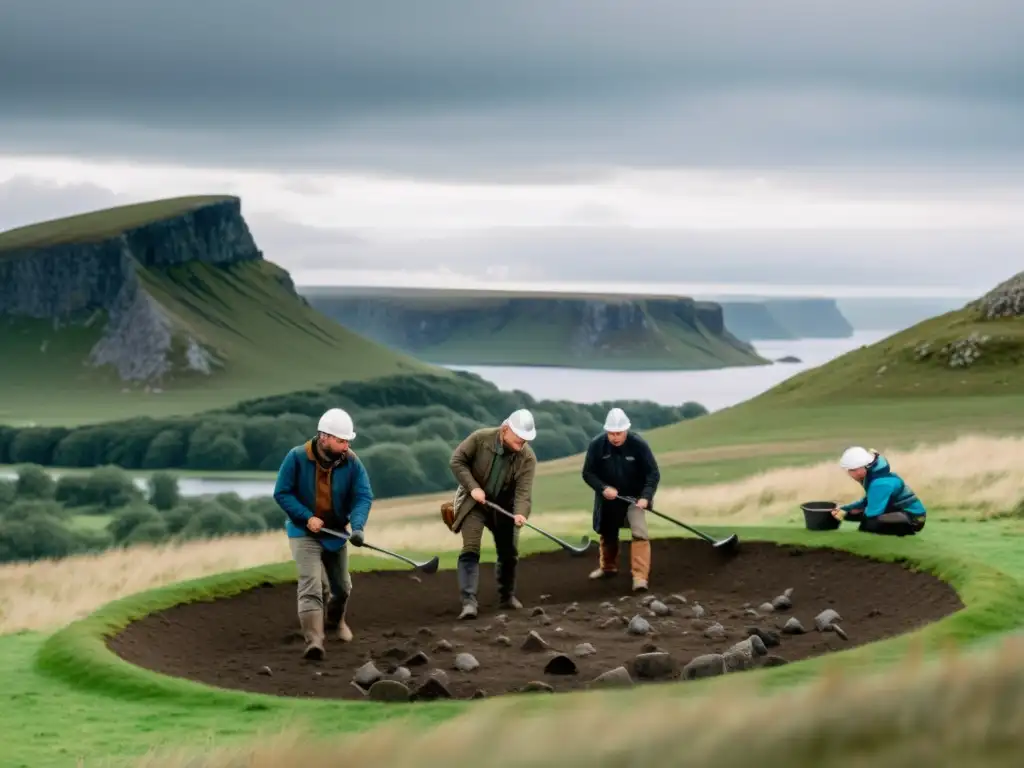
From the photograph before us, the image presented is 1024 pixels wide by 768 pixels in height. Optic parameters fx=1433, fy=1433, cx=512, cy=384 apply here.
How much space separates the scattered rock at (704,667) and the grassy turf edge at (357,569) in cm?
100

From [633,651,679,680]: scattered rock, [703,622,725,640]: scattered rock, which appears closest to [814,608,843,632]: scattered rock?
→ [703,622,725,640]: scattered rock

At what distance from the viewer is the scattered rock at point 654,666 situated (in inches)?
554

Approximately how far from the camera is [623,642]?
16.3m

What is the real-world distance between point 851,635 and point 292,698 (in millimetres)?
6592

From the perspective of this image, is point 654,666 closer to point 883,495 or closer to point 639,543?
point 639,543

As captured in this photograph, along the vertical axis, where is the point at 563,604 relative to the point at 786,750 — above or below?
below

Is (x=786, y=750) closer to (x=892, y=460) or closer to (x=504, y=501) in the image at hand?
(x=504, y=501)

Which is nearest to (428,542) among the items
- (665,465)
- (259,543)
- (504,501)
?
(259,543)

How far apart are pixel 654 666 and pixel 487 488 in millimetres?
5101

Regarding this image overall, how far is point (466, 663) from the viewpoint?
14.9m

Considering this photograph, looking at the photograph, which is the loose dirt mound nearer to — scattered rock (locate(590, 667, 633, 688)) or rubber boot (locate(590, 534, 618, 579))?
Result: scattered rock (locate(590, 667, 633, 688))

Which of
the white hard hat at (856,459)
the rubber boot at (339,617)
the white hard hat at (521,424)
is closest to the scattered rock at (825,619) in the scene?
the white hard hat at (856,459)

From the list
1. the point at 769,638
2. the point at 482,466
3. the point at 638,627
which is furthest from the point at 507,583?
the point at 769,638

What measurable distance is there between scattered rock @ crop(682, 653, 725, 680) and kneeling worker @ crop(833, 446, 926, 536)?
6962mm
